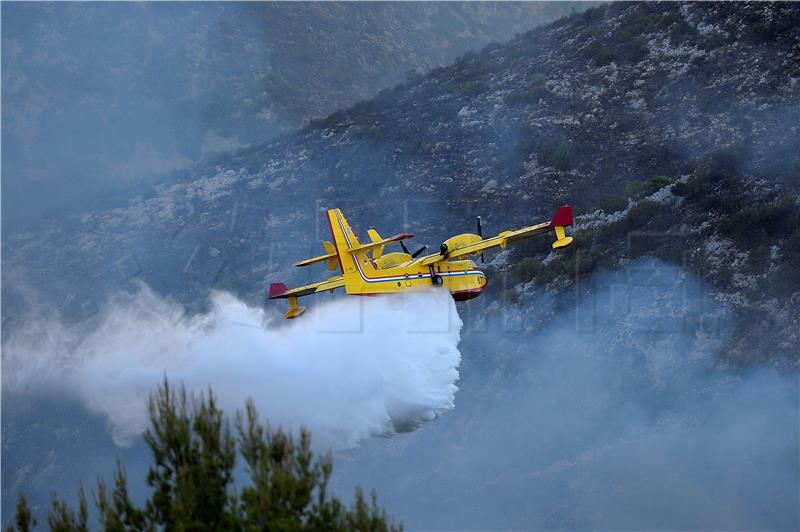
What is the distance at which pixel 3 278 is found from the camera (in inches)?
2953

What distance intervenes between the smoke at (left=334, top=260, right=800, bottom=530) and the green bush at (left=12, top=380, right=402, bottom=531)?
61.1 feet

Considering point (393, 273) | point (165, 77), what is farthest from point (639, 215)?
point (165, 77)

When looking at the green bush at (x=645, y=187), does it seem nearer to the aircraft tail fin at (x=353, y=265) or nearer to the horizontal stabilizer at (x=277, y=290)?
the horizontal stabilizer at (x=277, y=290)

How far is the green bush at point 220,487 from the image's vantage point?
1111 inches

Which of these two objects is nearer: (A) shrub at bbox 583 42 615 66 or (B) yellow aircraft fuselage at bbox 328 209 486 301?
(B) yellow aircraft fuselage at bbox 328 209 486 301

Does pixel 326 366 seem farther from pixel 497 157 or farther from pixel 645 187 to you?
pixel 497 157

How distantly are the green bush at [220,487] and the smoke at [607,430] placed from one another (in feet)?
61.1

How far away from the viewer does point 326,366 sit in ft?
142

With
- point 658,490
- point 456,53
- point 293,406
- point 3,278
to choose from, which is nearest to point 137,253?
point 3,278

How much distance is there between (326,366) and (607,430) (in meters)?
11.9

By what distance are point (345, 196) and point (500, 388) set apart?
69.3ft

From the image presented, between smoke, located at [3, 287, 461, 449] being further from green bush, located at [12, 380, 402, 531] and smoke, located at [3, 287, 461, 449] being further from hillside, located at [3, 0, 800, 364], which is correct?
hillside, located at [3, 0, 800, 364]

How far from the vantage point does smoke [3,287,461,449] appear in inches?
1651

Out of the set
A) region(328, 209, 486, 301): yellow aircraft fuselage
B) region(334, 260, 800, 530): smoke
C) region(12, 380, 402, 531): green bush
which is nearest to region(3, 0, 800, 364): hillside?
region(334, 260, 800, 530): smoke
